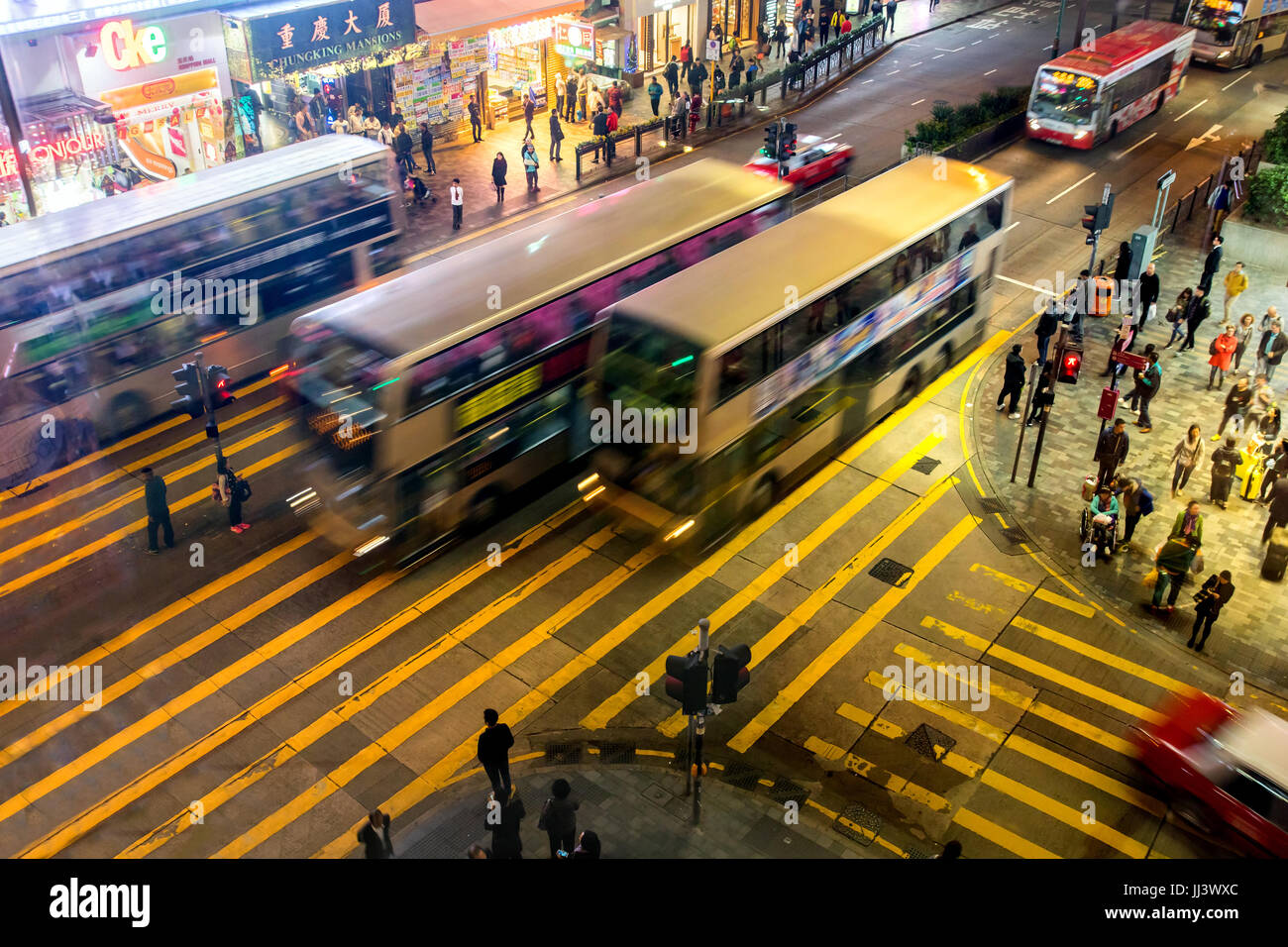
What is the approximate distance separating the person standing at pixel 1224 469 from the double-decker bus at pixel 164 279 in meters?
16.1

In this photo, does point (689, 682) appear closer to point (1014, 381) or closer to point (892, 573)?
point (892, 573)

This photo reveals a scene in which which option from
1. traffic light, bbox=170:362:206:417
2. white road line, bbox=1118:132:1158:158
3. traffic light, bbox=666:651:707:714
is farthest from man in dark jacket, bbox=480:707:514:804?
white road line, bbox=1118:132:1158:158

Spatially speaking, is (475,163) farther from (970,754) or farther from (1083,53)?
(970,754)

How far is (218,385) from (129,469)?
6.90 ft

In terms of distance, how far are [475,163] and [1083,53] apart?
61.9ft

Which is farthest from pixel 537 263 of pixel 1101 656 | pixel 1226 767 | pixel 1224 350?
pixel 1224 350

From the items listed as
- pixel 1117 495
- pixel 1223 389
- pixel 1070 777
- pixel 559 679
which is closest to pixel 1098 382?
pixel 1223 389

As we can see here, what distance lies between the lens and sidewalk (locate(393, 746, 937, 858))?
497 inches

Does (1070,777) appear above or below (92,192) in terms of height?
below

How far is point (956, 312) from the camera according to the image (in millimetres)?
21766

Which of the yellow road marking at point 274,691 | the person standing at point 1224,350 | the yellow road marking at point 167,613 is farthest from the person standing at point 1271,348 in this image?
the yellow road marking at point 167,613

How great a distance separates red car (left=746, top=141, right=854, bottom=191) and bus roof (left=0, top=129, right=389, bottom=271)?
10.2 m

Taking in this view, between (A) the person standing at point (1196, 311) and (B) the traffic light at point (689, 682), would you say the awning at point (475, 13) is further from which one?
(B) the traffic light at point (689, 682)

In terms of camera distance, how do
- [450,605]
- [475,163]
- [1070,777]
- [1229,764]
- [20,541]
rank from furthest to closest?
1. [475,163]
2. [20,541]
3. [450,605]
4. [1070,777]
5. [1229,764]
